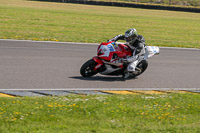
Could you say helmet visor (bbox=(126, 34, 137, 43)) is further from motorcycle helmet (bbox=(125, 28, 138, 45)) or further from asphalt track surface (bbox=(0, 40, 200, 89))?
asphalt track surface (bbox=(0, 40, 200, 89))

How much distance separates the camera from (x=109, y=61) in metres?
10.8

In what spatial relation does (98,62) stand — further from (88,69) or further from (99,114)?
(99,114)

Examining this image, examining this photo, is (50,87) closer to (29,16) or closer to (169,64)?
(169,64)

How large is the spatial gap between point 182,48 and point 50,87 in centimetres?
1092

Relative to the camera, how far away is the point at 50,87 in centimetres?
946

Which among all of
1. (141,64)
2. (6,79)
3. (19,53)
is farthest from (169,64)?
(6,79)

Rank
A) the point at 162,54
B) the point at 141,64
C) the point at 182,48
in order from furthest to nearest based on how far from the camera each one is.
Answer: the point at 182,48, the point at 162,54, the point at 141,64

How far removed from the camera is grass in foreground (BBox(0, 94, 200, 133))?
6281mm

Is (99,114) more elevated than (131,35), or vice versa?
(131,35)

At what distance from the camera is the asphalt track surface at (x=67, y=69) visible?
10.1 m

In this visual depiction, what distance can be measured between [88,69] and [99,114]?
3839 millimetres

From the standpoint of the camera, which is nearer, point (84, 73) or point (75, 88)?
point (75, 88)

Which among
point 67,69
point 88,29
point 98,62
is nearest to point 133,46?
point 98,62

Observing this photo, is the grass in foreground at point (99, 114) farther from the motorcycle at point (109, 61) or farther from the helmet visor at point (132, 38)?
the helmet visor at point (132, 38)
